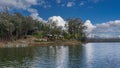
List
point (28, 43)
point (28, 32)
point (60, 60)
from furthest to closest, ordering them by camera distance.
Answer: point (28, 32)
point (28, 43)
point (60, 60)

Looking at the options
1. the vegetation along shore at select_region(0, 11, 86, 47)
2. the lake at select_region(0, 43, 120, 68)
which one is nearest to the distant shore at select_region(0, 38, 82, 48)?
the vegetation along shore at select_region(0, 11, 86, 47)

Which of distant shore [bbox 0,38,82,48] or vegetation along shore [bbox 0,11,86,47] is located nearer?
distant shore [bbox 0,38,82,48]

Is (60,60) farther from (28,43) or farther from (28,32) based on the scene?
(28,32)

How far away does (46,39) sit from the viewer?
563ft

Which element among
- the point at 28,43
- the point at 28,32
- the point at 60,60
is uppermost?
the point at 28,32

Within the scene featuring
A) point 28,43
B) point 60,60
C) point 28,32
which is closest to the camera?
point 60,60

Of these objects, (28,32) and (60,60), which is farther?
(28,32)

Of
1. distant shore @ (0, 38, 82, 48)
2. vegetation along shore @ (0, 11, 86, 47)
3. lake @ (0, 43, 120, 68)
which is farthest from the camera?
vegetation along shore @ (0, 11, 86, 47)

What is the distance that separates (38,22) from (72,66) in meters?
136

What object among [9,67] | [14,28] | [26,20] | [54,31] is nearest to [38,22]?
[54,31]

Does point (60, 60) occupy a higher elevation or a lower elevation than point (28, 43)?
lower

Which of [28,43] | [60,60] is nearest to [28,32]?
[28,43]

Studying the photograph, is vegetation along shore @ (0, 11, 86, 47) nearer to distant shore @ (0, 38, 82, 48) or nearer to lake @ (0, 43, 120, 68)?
distant shore @ (0, 38, 82, 48)

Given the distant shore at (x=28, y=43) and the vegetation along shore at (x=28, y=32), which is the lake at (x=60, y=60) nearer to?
the distant shore at (x=28, y=43)
